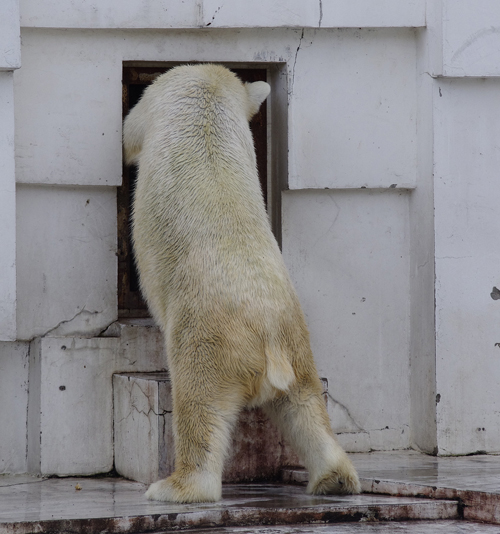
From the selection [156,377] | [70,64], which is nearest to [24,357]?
[156,377]

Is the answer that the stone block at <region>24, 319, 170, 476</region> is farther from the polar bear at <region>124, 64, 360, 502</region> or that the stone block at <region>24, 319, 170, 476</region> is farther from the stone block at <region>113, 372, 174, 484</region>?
the polar bear at <region>124, 64, 360, 502</region>

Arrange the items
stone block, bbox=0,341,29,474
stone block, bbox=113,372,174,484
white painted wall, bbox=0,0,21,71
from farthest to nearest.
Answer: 1. stone block, bbox=0,341,29,474
2. white painted wall, bbox=0,0,21,71
3. stone block, bbox=113,372,174,484

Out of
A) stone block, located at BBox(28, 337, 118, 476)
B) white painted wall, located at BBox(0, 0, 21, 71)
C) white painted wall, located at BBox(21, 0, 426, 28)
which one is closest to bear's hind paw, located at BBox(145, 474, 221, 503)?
stone block, located at BBox(28, 337, 118, 476)

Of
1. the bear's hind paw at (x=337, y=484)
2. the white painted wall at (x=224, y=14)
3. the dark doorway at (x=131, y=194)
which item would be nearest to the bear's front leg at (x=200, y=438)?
the bear's hind paw at (x=337, y=484)

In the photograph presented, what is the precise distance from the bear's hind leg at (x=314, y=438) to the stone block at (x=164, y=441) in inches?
22.8

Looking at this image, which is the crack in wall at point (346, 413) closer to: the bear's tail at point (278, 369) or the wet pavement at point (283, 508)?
the wet pavement at point (283, 508)

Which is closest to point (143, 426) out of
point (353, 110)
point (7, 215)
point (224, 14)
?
point (7, 215)

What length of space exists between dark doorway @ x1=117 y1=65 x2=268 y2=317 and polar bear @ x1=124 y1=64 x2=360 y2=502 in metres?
1.06

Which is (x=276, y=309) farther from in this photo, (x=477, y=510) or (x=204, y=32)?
(x=204, y=32)

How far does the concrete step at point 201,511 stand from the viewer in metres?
4.16

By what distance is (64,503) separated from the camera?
15.3 ft

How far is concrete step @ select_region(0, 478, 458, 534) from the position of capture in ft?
13.6

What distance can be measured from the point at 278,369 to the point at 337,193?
6.07 feet

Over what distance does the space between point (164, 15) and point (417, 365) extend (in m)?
2.51
